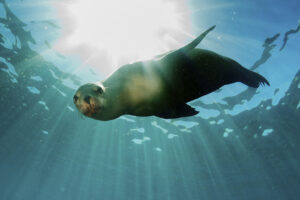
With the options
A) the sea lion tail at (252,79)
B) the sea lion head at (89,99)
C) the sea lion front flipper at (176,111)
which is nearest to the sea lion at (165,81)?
the sea lion front flipper at (176,111)

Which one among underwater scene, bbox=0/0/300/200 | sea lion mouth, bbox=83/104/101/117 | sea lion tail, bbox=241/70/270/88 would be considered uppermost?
underwater scene, bbox=0/0/300/200

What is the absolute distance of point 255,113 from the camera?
14781 mm

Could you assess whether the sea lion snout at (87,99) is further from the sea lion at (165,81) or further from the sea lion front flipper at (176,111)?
the sea lion front flipper at (176,111)

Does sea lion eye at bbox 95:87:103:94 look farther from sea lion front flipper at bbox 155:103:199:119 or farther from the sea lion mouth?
sea lion front flipper at bbox 155:103:199:119

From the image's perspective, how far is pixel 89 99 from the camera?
1459 mm

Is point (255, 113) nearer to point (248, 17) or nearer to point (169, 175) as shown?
point (248, 17)

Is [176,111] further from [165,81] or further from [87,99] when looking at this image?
[87,99]

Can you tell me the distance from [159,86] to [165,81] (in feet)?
0.24

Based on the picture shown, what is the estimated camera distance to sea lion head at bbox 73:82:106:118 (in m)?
Answer: 1.46

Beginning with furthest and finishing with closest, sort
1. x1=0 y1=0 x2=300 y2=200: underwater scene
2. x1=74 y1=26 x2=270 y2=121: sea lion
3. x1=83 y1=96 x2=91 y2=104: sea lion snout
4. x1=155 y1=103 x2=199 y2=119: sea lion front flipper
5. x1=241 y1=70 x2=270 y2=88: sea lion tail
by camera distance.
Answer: x1=241 y1=70 x2=270 y2=88: sea lion tail, x1=155 y1=103 x2=199 y2=119: sea lion front flipper, x1=0 y1=0 x2=300 y2=200: underwater scene, x1=74 y1=26 x2=270 y2=121: sea lion, x1=83 y1=96 x2=91 y2=104: sea lion snout

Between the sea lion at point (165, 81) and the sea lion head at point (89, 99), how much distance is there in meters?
0.10

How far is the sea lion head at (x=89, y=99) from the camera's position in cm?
146

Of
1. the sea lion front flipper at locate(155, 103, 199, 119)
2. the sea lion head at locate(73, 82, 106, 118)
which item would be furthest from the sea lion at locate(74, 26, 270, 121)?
the sea lion head at locate(73, 82, 106, 118)

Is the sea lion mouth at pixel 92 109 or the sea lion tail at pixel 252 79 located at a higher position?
the sea lion tail at pixel 252 79
